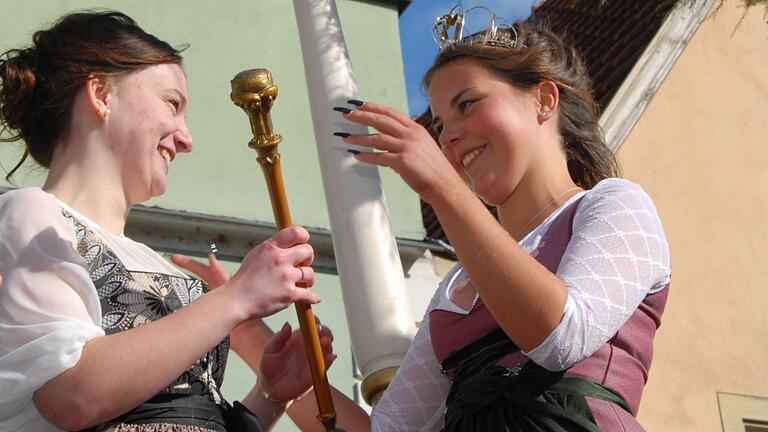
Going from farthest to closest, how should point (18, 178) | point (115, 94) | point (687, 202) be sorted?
point (687, 202), point (18, 178), point (115, 94)

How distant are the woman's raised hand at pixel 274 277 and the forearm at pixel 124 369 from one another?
3.9 inches

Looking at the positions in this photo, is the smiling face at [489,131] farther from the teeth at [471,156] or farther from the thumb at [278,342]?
the thumb at [278,342]

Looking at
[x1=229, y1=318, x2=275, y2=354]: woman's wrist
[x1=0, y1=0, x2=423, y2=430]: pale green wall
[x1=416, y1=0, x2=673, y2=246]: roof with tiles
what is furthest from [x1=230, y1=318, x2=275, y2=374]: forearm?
[x1=416, y1=0, x2=673, y2=246]: roof with tiles

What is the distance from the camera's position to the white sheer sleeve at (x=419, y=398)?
320 centimetres

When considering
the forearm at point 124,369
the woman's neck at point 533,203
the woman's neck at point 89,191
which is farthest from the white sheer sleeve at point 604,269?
the woman's neck at point 89,191

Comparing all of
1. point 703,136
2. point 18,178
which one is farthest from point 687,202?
point 18,178

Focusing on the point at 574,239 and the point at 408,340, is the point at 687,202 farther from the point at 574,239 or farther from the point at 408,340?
the point at 574,239

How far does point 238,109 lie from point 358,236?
3.92 m

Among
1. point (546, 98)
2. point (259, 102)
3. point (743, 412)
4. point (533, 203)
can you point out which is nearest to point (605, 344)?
point (533, 203)

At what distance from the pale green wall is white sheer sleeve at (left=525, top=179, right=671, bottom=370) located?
13.1 ft

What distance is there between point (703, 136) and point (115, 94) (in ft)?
22.5

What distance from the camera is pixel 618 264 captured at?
9.16ft

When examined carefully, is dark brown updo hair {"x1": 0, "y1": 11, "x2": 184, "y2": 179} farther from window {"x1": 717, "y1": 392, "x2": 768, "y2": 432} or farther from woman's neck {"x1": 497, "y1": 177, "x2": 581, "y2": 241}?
window {"x1": 717, "y1": 392, "x2": 768, "y2": 432}

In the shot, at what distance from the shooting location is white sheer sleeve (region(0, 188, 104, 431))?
2494 millimetres
